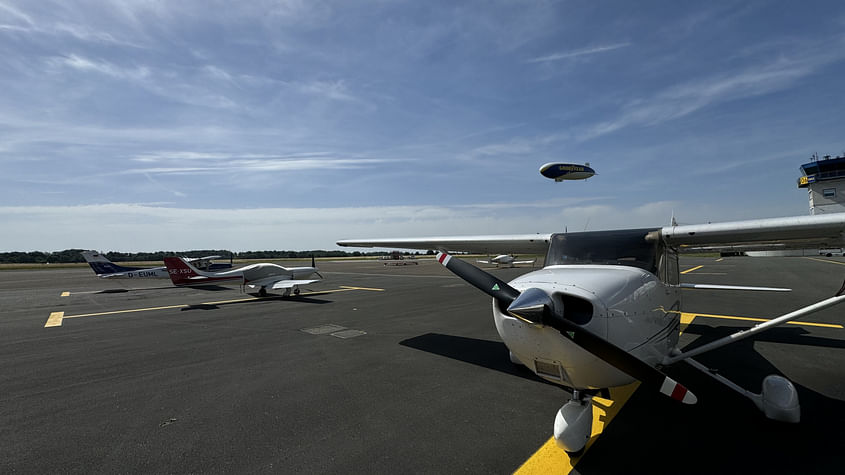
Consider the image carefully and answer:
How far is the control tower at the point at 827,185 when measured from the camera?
1804 inches

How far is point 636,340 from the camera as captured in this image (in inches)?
141

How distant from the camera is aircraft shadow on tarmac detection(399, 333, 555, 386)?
6073mm

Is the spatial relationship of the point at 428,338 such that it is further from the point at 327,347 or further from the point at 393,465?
the point at 393,465

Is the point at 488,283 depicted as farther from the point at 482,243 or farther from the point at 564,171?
the point at 564,171

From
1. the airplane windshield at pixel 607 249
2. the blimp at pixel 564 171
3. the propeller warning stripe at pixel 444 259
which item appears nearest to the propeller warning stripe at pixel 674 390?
the airplane windshield at pixel 607 249

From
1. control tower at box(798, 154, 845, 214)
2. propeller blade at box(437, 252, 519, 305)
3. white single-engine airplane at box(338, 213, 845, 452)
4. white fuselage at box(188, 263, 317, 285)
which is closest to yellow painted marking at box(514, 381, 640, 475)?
white single-engine airplane at box(338, 213, 845, 452)

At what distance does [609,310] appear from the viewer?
3252mm

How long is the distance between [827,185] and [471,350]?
65.1 meters

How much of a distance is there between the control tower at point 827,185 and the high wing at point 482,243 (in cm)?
6050

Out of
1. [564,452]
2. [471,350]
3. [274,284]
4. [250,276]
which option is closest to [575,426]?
[564,452]

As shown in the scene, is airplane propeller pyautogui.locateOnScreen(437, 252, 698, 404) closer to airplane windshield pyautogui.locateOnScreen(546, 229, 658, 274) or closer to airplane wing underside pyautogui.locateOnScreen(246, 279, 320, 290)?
airplane windshield pyautogui.locateOnScreen(546, 229, 658, 274)

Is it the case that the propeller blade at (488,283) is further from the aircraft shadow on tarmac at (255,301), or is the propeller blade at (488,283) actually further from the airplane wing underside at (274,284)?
the airplane wing underside at (274,284)

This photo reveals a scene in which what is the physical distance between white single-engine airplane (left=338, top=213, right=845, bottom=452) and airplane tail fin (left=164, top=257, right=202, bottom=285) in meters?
18.4

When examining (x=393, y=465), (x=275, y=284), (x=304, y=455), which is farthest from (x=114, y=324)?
(x=393, y=465)
